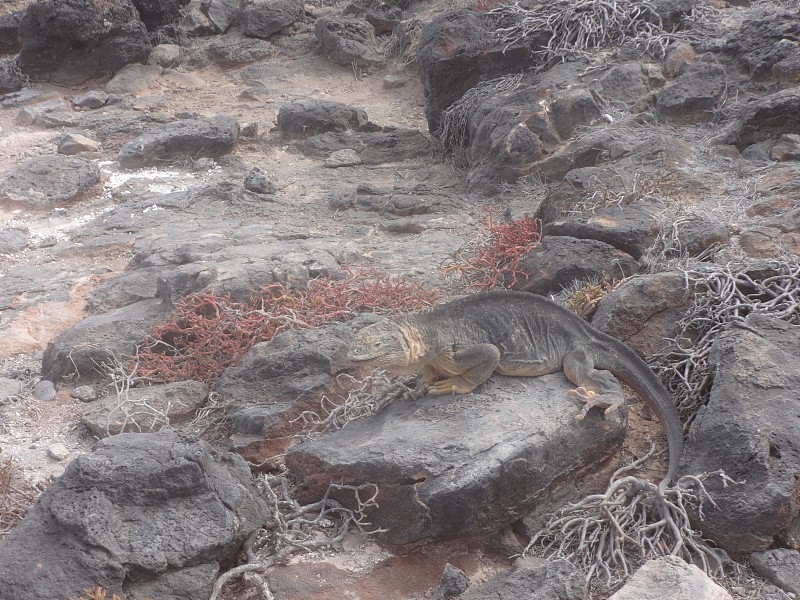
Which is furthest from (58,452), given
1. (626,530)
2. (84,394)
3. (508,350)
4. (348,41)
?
(348,41)

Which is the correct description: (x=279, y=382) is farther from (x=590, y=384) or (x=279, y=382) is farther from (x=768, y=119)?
(x=768, y=119)

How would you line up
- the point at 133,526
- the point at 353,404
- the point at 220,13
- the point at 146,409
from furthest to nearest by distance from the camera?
the point at 220,13 → the point at 146,409 → the point at 353,404 → the point at 133,526

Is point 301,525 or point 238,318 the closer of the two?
point 301,525

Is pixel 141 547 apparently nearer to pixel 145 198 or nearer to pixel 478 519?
pixel 478 519

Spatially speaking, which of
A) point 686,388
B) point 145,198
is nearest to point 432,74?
point 145,198

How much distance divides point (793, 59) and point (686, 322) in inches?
192

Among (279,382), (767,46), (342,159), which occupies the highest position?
(767,46)

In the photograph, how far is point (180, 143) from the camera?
10031 mm

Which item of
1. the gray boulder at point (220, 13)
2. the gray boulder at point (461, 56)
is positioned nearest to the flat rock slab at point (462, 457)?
the gray boulder at point (461, 56)

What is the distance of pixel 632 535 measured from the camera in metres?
3.50

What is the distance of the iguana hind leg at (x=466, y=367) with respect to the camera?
3875 millimetres

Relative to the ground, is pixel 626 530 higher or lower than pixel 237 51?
lower

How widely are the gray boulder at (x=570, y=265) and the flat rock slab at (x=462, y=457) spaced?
1467 millimetres

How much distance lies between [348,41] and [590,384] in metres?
11.1
